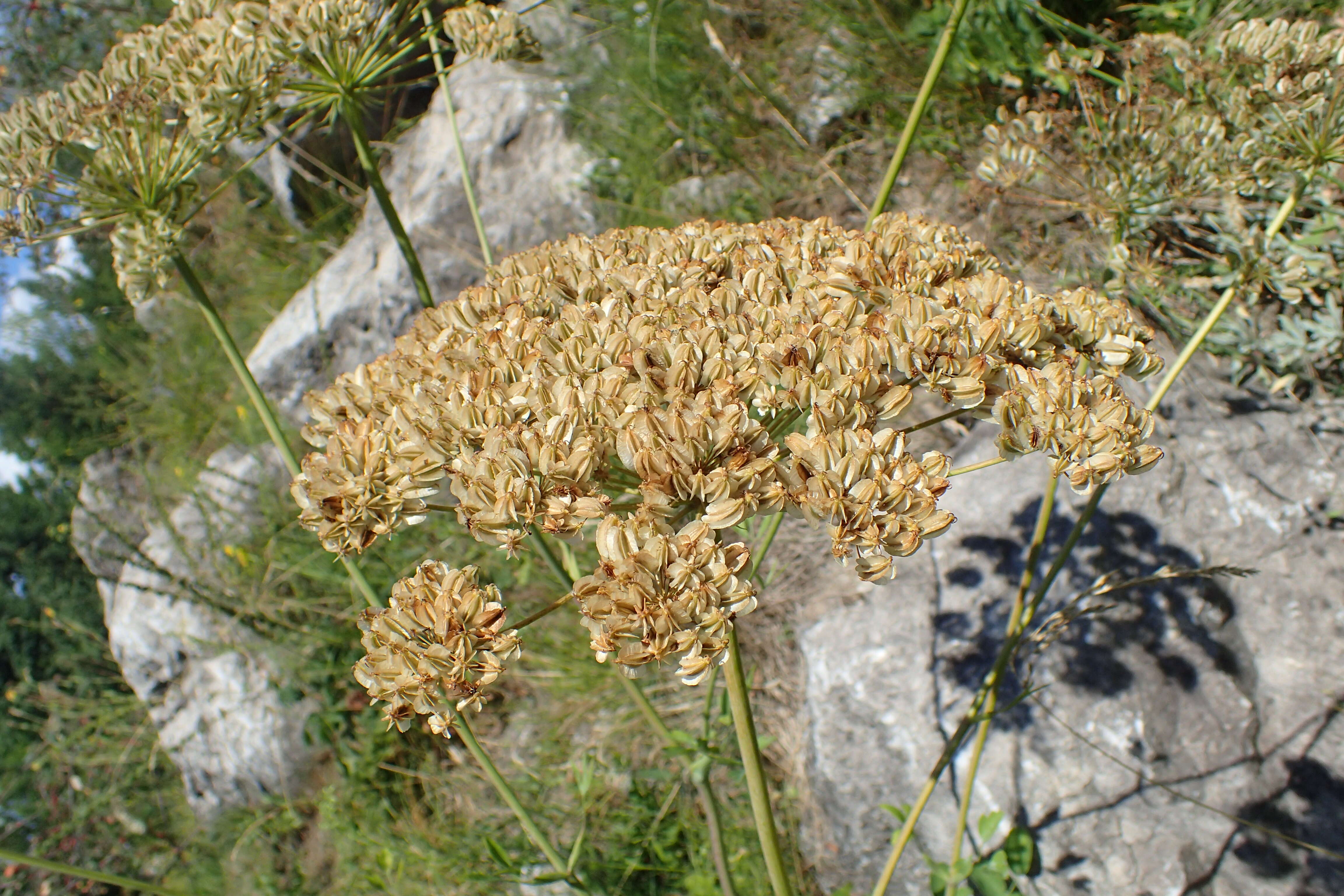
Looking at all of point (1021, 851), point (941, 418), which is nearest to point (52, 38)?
point (941, 418)

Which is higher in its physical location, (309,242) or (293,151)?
(293,151)

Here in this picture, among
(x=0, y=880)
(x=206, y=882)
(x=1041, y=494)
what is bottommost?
(x=0, y=880)

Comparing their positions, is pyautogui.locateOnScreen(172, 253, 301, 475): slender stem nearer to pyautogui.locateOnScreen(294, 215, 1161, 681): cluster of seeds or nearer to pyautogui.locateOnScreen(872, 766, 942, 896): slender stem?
pyautogui.locateOnScreen(294, 215, 1161, 681): cluster of seeds

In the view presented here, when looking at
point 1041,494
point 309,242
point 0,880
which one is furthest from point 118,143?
point 0,880

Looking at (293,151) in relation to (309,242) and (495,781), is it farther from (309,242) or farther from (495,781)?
(495,781)

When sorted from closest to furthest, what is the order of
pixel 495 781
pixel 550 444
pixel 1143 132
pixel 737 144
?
pixel 550 444, pixel 495 781, pixel 1143 132, pixel 737 144
